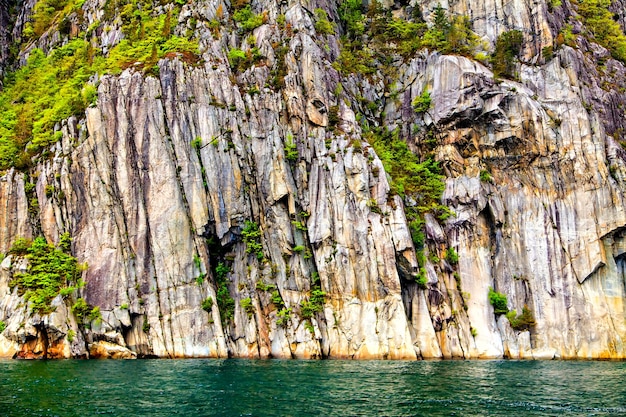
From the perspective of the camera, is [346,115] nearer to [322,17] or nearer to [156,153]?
[322,17]

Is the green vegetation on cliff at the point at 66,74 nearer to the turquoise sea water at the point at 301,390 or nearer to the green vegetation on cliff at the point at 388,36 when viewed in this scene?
the green vegetation on cliff at the point at 388,36

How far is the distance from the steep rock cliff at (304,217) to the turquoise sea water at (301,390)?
38.2ft

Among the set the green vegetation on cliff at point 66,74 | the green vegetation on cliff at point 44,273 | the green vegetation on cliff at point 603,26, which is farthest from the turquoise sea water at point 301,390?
the green vegetation on cliff at point 603,26

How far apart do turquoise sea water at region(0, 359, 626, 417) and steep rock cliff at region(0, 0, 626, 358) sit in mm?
11629

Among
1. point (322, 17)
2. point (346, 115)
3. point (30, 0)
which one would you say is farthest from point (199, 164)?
point (30, 0)

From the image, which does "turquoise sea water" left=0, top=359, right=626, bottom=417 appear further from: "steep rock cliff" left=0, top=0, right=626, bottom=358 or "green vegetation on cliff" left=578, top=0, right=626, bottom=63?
"green vegetation on cliff" left=578, top=0, right=626, bottom=63

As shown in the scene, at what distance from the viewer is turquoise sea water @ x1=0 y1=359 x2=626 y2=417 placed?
23.1m

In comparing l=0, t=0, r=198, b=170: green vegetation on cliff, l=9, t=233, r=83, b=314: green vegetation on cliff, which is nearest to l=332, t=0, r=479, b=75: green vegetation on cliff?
l=0, t=0, r=198, b=170: green vegetation on cliff

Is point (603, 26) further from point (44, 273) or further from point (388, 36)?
point (44, 273)

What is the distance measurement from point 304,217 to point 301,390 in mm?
30926

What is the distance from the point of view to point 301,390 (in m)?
28.4

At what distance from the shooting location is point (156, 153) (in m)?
57.3

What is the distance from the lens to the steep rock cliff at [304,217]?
5238cm

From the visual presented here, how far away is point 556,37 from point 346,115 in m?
30.2
